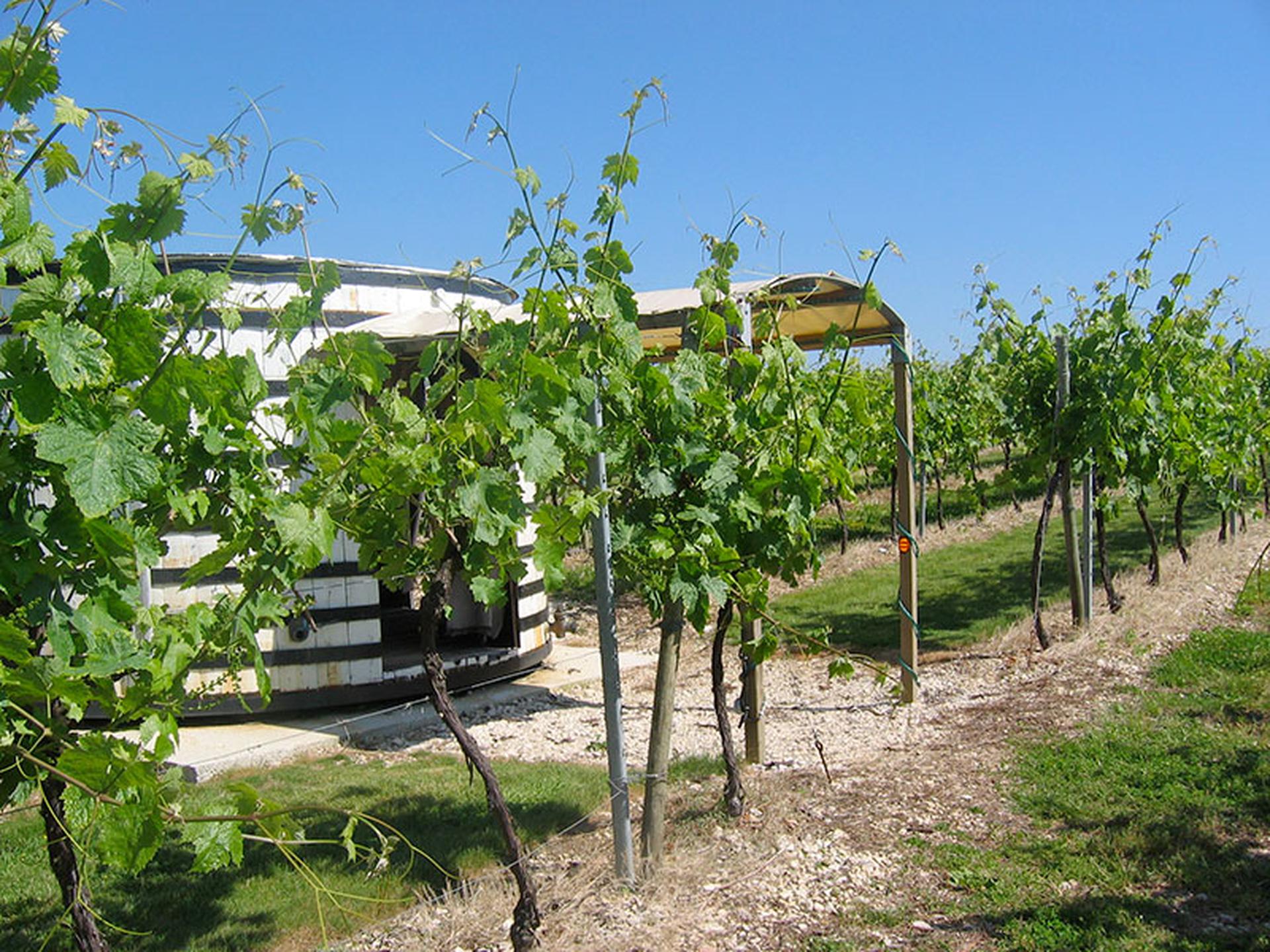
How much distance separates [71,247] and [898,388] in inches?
232

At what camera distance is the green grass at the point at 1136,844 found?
372cm

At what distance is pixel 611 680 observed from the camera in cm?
414

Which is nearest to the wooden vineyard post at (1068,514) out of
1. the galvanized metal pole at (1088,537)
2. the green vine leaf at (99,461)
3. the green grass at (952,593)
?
the galvanized metal pole at (1088,537)

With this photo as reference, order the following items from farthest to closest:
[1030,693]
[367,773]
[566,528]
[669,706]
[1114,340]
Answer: [1114,340] < [1030,693] < [367,773] < [669,706] < [566,528]

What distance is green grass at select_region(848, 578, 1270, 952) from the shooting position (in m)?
3.72

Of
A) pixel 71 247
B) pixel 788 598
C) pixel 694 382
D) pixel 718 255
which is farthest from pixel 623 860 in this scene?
pixel 788 598

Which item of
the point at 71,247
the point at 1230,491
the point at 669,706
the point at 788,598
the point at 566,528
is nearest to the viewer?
the point at 71,247

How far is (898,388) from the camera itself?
7.25 m

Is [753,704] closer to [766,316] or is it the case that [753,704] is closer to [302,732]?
[766,316]

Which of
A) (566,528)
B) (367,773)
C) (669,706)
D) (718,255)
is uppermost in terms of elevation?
(718,255)

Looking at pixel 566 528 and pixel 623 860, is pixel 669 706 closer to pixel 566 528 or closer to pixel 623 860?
pixel 623 860

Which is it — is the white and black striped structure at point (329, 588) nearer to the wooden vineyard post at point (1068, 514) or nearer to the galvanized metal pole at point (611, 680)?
the galvanized metal pole at point (611, 680)

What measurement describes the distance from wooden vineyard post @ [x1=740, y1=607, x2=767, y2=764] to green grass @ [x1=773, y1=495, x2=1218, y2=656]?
2.23 metres

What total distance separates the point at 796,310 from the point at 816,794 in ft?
9.53
